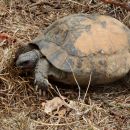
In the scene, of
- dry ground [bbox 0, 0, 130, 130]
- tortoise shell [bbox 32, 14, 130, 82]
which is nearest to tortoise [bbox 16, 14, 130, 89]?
tortoise shell [bbox 32, 14, 130, 82]

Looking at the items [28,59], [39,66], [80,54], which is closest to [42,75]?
[39,66]

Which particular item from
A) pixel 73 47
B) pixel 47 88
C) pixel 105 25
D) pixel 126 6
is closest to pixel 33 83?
pixel 47 88

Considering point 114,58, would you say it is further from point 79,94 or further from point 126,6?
point 126,6

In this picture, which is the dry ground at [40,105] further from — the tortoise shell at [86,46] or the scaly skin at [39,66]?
the tortoise shell at [86,46]

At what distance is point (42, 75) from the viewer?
4.42 meters

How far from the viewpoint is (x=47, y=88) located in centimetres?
440

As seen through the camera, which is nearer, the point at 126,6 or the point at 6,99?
the point at 6,99

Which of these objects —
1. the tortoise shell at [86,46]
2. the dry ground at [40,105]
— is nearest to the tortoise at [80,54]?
the tortoise shell at [86,46]

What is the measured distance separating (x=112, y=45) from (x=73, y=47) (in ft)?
1.16

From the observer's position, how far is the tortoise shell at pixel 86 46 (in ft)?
14.3

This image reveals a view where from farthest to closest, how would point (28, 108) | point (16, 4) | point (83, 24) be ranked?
point (16, 4) → point (83, 24) → point (28, 108)

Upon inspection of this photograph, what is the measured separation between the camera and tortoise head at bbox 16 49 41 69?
450 centimetres

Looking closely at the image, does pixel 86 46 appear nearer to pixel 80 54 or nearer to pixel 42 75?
pixel 80 54

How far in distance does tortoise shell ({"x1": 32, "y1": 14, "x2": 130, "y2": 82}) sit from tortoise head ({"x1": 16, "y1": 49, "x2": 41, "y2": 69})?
0.08 m
